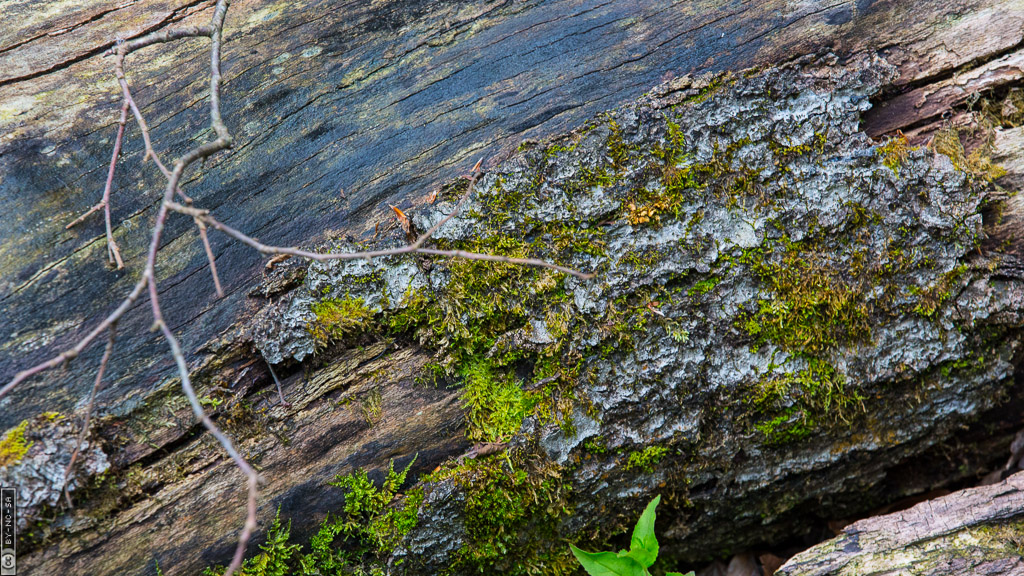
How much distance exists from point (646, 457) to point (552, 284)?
73cm

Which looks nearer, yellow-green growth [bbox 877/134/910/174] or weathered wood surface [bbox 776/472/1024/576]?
weathered wood surface [bbox 776/472/1024/576]

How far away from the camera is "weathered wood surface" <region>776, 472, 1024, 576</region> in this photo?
1.95 metres

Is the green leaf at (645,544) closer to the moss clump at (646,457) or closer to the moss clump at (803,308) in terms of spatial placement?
the moss clump at (646,457)

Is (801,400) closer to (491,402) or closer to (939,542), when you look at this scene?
(939,542)

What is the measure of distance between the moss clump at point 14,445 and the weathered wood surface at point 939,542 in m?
2.52

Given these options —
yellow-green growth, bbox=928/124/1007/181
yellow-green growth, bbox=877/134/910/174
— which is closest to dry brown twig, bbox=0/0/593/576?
yellow-green growth, bbox=877/134/910/174

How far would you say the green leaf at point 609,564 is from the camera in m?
1.91

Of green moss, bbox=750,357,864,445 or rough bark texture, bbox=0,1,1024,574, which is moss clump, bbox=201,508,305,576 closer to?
rough bark texture, bbox=0,1,1024,574

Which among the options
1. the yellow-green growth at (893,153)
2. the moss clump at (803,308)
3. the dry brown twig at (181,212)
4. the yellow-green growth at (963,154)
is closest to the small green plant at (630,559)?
the moss clump at (803,308)

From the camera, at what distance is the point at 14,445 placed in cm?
178

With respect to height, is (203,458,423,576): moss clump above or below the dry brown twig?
below

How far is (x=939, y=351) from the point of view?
2.14 metres

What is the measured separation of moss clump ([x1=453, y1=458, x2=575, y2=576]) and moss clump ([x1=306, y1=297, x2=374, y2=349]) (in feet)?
2.11

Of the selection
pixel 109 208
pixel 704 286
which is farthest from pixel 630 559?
pixel 109 208
